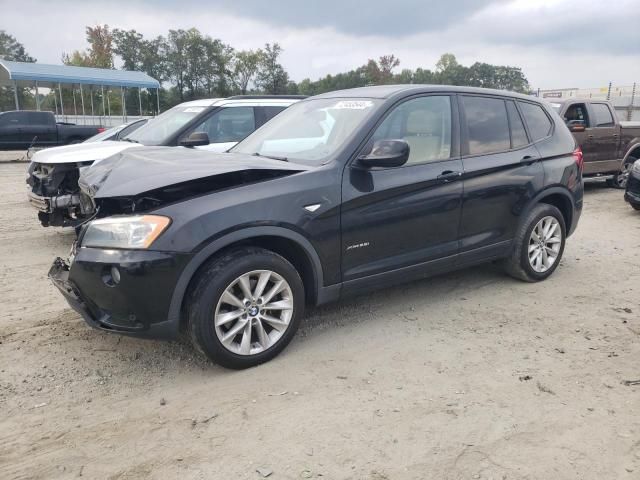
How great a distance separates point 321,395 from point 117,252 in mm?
1480

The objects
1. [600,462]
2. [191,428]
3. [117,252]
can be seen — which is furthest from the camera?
[117,252]

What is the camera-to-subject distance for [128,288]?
302 centimetres

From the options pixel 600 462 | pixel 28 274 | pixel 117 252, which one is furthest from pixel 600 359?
pixel 28 274

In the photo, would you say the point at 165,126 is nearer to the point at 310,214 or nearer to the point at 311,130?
the point at 311,130

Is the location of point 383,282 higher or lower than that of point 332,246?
lower

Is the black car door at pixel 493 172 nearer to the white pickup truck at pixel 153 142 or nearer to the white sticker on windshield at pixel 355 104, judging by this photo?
the white sticker on windshield at pixel 355 104

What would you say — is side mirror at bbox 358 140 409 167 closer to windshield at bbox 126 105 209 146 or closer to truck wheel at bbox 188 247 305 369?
truck wheel at bbox 188 247 305 369

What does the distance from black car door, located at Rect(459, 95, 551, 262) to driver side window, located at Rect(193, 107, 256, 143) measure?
3.83 m

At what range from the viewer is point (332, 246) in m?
3.65

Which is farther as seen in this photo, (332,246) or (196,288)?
(332,246)

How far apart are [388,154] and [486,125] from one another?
1533mm

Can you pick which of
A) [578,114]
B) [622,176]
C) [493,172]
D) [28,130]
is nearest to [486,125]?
[493,172]

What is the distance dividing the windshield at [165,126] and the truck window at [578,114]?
23.8 feet

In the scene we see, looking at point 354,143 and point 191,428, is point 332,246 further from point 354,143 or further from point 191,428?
point 191,428
